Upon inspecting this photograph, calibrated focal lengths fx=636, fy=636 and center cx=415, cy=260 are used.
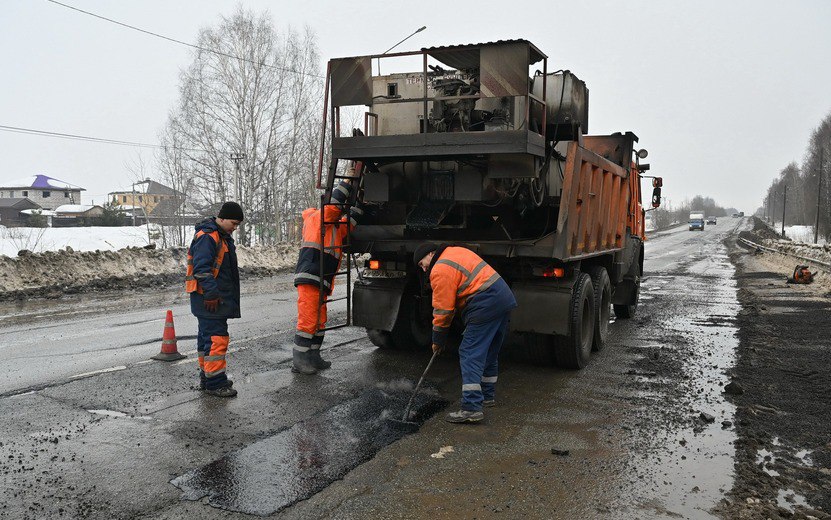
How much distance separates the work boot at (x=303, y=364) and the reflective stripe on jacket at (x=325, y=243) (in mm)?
726

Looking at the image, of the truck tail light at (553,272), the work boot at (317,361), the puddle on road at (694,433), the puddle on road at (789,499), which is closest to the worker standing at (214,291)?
the work boot at (317,361)

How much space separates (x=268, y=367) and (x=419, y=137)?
113 inches

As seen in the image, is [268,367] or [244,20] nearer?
[268,367]

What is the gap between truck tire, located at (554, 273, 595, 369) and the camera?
21.9 feet

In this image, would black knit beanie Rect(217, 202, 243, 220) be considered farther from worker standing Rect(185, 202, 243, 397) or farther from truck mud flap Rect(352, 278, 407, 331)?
truck mud flap Rect(352, 278, 407, 331)

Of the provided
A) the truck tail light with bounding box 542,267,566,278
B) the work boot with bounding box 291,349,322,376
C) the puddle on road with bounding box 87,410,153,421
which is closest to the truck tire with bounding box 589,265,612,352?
the truck tail light with bounding box 542,267,566,278

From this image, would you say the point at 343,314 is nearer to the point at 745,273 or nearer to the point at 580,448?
the point at 580,448

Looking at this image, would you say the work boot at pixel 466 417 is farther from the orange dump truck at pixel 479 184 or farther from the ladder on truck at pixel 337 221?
the ladder on truck at pixel 337 221

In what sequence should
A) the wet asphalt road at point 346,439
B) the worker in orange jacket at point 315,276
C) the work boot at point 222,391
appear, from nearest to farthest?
the wet asphalt road at point 346,439 < the work boot at point 222,391 < the worker in orange jacket at point 315,276

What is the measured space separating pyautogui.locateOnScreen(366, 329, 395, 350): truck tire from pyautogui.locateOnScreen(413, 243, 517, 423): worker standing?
235cm

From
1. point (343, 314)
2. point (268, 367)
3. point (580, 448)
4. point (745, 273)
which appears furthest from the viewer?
point (745, 273)

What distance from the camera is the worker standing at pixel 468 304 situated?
5.09 meters

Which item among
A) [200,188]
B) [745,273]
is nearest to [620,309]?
[745,273]

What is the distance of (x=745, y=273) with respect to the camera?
21844mm
